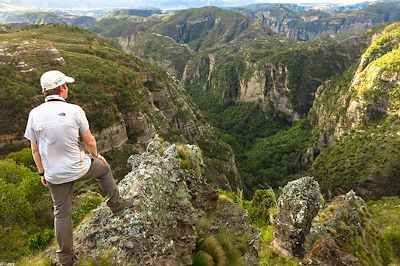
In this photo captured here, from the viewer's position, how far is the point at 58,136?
9.40m

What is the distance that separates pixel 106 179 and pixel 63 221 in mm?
1494

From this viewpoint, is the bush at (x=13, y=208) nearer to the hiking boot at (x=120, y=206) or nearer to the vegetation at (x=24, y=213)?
the vegetation at (x=24, y=213)

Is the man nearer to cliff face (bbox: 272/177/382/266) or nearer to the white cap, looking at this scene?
the white cap

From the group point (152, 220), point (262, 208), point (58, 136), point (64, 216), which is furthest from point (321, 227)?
point (262, 208)

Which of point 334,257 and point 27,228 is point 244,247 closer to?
point 334,257

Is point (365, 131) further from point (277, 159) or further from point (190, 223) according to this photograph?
point (190, 223)

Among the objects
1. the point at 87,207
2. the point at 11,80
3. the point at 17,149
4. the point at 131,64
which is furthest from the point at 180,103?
the point at 87,207

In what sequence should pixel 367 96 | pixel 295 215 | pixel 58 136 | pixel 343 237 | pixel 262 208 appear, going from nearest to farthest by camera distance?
pixel 58 136 → pixel 343 237 → pixel 295 215 → pixel 262 208 → pixel 367 96

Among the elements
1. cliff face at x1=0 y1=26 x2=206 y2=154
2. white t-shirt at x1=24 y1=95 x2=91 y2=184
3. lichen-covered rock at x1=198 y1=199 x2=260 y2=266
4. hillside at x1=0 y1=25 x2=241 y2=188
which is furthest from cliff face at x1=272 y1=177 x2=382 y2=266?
cliff face at x1=0 y1=26 x2=206 y2=154

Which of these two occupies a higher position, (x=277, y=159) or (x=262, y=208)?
(x=262, y=208)

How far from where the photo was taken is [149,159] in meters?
13.6

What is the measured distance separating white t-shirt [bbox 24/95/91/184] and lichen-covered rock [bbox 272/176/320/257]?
1194 centimetres

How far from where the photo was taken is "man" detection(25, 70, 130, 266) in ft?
30.8

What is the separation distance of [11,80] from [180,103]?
5286cm
